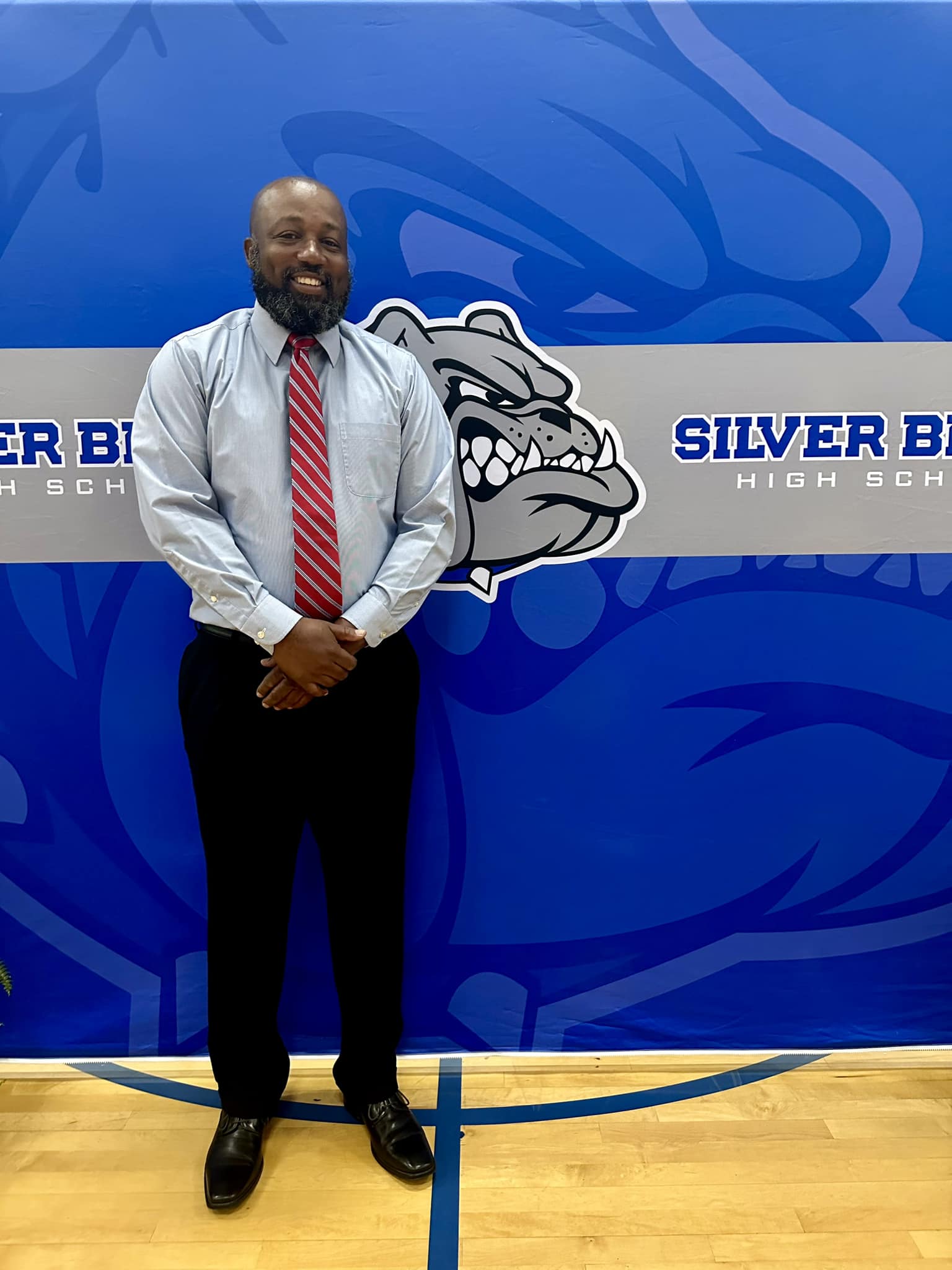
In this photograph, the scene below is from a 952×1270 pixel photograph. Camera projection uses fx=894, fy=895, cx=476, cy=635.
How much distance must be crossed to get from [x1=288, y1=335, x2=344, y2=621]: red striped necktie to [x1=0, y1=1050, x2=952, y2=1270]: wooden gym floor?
1218 mm

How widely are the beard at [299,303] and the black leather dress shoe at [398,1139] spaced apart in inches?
66.2

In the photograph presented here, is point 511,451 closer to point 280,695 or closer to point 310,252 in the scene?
point 310,252

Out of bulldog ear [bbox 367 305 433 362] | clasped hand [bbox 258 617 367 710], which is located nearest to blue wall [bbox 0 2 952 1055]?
bulldog ear [bbox 367 305 433 362]

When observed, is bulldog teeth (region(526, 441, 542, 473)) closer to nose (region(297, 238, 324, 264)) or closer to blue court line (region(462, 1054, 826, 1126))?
nose (region(297, 238, 324, 264))

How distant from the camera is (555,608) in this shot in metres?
2.12

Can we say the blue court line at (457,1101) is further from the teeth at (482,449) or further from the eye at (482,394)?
the eye at (482,394)

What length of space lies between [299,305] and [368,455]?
316 mm

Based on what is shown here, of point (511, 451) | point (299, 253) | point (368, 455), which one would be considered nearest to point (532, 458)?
point (511, 451)

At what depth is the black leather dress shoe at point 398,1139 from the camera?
1.88 meters

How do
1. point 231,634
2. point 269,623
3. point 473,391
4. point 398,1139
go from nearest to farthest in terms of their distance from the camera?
point 269,623
point 231,634
point 398,1139
point 473,391

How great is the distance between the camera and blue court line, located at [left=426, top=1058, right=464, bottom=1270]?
1.71 meters

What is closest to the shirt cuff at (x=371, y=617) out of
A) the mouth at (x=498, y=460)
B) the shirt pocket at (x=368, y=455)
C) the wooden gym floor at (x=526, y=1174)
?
the shirt pocket at (x=368, y=455)

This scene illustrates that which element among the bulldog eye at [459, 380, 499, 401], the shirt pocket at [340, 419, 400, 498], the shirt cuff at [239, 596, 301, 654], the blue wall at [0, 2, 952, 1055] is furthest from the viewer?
the bulldog eye at [459, 380, 499, 401]

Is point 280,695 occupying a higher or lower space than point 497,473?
lower
